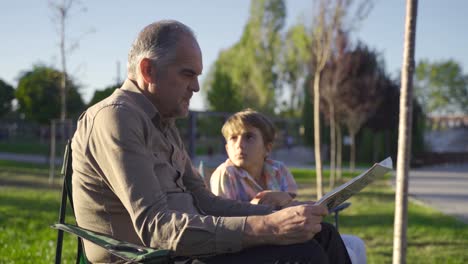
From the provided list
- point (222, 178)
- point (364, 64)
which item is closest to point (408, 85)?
point (222, 178)

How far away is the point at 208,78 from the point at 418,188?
37114 millimetres

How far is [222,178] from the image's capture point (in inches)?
135

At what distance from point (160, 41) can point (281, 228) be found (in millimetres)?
873

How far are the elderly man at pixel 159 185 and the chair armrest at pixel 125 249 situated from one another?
0.08 m

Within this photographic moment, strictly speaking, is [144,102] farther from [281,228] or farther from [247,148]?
[247,148]

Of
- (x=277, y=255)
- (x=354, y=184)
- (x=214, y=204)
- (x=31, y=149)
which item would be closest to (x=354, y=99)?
(x=214, y=204)

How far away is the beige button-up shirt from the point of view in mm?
1804

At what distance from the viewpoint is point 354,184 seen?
2.02 metres

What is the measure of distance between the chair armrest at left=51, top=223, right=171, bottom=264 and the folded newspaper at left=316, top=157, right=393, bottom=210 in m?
0.65

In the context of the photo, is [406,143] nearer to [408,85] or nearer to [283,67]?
[408,85]

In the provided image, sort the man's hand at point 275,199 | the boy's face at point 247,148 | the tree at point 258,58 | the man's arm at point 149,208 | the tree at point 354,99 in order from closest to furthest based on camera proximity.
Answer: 1. the man's arm at point 149,208
2. the man's hand at point 275,199
3. the boy's face at point 247,148
4. the tree at point 354,99
5. the tree at point 258,58

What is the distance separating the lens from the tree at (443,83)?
2889 inches

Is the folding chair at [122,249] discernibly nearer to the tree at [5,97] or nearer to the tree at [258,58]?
the tree at [258,58]

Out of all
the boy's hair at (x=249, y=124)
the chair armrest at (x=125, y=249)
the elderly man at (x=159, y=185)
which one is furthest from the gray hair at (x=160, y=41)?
the boy's hair at (x=249, y=124)
